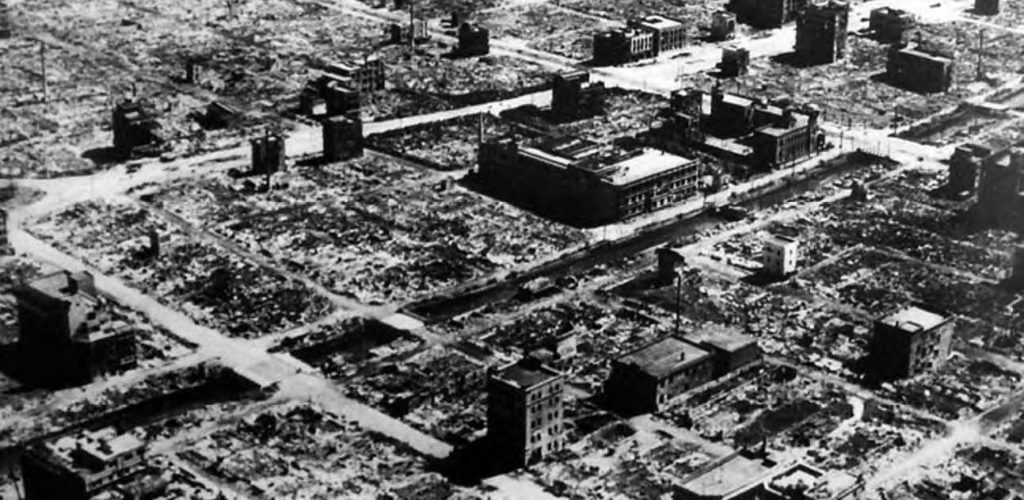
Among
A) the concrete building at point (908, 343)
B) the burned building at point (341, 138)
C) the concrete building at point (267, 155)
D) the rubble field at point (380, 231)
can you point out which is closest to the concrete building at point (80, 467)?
the rubble field at point (380, 231)

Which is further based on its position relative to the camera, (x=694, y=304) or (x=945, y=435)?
(x=694, y=304)

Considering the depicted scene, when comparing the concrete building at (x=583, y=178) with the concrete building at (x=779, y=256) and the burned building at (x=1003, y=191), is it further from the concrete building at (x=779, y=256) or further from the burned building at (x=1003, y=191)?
the burned building at (x=1003, y=191)

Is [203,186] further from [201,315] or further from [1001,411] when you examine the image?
[1001,411]

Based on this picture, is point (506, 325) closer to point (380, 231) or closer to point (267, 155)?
point (380, 231)

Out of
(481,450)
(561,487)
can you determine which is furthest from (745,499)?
(481,450)

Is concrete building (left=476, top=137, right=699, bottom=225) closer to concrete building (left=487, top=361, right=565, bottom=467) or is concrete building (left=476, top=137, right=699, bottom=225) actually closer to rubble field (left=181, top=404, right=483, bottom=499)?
concrete building (left=487, top=361, right=565, bottom=467)

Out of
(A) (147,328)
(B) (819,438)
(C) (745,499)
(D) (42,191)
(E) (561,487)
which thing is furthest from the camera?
(D) (42,191)
